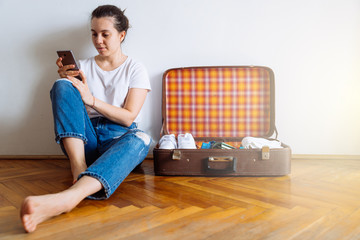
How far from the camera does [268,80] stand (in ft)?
5.75

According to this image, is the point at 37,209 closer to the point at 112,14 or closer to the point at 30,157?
the point at 112,14

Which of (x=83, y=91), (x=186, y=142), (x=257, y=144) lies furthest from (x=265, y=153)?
(x=83, y=91)

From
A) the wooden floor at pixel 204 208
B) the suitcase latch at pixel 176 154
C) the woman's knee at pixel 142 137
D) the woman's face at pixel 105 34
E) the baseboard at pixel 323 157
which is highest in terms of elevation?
the woman's face at pixel 105 34

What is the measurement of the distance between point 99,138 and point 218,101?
2.50ft

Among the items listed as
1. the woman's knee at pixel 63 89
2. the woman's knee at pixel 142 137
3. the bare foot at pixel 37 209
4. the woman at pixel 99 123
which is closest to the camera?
the bare foot at pixel 37 209

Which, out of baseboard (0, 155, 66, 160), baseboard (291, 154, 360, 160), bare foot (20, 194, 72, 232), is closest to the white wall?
baseboard (291, 154, 360, 160)

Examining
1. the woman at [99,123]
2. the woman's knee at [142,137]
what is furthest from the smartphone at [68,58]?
the woman's knee at [142,137]

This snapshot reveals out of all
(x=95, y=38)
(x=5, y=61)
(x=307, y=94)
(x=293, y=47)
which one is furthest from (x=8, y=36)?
(x=307, y=94)

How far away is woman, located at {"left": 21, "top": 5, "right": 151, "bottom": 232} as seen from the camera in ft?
3.04

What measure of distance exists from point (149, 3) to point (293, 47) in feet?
3.00

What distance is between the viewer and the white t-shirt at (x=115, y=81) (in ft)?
4.89

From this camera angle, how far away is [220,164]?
54.9 inches

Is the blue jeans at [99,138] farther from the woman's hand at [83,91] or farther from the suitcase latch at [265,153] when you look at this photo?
the suitcase latch at [265,153]

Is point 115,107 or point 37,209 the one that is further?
point 115,107
